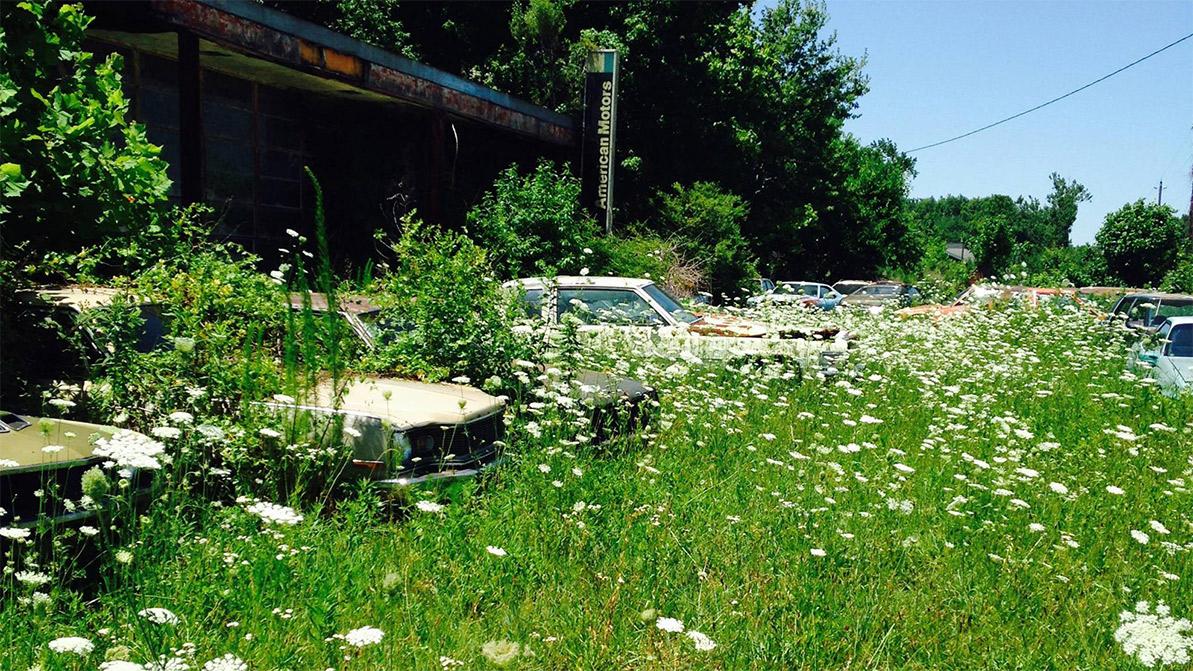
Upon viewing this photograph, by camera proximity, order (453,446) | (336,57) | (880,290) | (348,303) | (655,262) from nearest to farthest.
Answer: (453,446)
(348,303)
(336,57)
(655,262)
(880,290)

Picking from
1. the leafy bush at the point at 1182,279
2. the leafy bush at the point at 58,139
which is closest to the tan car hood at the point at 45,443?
the leafy bush at the point at 58,139

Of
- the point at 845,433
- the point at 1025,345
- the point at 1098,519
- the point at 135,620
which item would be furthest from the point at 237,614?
the point at 1025,345

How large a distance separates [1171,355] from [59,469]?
12579 mm

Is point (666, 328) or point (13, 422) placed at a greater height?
point (666, 328)

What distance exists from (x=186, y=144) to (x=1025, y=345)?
12.0 metres

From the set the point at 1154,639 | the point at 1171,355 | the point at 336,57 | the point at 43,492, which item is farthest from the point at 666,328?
the point at 336,57

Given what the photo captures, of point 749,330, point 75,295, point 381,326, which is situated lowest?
point 749,330

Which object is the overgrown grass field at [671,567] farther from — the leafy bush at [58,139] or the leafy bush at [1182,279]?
the leafy bush at [1182,279]

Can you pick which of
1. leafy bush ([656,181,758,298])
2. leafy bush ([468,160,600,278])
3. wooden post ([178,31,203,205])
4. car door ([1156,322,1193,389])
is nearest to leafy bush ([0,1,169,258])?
wooden post ([178,31,203,205])

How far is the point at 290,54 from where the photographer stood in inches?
579

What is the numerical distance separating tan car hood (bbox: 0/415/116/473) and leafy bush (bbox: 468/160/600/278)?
545 inches

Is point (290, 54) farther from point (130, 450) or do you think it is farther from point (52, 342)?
point (130, 450)

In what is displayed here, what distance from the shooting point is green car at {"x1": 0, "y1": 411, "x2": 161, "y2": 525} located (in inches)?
152

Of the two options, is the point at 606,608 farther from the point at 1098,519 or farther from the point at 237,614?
the point at 1098,519
